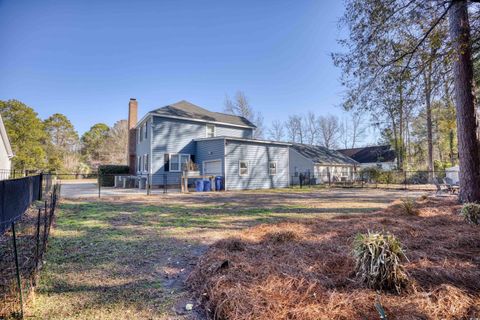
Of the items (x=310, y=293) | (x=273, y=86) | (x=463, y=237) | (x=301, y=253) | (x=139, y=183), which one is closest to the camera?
(x=310, y=293)

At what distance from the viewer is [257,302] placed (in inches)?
78.8

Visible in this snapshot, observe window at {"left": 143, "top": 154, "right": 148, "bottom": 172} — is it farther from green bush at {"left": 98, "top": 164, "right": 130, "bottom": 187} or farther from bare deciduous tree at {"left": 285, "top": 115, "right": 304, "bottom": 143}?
bare deciduous tree at {"left": 285, "top": 115, "right": 304, "bottom": 143}

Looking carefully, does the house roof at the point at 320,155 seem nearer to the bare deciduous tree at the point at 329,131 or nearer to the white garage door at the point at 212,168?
the bare deciduous tree at the point at 329,131

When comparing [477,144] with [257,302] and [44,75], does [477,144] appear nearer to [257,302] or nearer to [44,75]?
[257,302]

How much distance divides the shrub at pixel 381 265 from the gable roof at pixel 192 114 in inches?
658

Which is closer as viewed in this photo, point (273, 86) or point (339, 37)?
point (339, 37)

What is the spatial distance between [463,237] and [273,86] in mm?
23549

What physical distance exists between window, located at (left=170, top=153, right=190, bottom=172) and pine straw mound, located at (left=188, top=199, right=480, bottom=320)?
14.7 meters

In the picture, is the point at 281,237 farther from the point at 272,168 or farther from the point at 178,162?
the point at 272,168

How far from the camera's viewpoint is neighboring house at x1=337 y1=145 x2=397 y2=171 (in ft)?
110

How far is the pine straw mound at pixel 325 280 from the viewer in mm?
1862

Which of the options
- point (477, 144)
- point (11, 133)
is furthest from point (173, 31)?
point (11, 133)

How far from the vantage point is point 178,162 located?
59.3 ft

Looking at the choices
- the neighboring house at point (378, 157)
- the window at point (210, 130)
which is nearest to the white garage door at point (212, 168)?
the window at point (210, 130)
